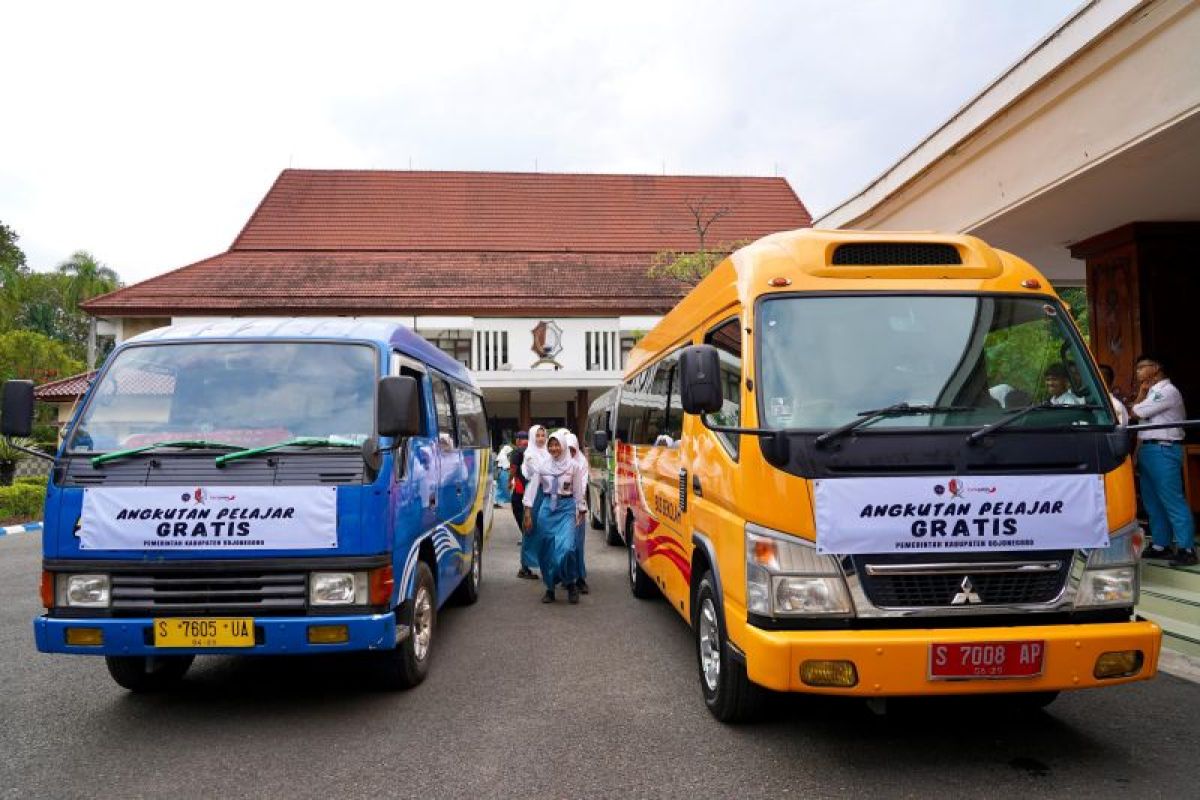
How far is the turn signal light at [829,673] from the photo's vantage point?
10.8 feet

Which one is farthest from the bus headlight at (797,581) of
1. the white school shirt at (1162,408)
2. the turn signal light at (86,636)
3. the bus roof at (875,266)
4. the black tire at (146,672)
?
the white school shirt at (1162,408)

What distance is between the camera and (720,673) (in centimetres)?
418

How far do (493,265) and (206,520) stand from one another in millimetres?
24032

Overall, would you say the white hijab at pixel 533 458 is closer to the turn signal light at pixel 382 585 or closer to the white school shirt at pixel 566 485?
the white school shirt at pixel 566 485

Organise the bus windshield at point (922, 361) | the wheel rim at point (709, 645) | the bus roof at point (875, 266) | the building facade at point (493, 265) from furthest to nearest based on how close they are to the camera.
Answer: the building facade at point (493, 265) → the wheel rim at point (709, 645) → the bus roof at point (875, 266) → the bus windshield at point (922, 361)

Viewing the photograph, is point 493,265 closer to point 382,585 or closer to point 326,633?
point 382,585

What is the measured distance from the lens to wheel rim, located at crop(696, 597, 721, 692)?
4352 mm

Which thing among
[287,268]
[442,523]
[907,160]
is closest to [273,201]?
[287,268]

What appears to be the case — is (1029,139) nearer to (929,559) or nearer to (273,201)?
(929,559)

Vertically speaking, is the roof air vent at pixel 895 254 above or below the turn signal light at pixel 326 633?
above

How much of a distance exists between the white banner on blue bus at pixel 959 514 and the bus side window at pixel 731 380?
0.65 meters

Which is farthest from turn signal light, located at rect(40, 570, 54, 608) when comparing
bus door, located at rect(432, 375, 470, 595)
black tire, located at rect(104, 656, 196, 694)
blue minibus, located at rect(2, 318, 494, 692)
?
bus door, located at rect(432, 375, 470, 595)

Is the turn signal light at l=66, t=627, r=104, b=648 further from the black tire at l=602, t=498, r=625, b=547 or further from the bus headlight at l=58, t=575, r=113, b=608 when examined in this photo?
the black tire at l=602, t=498, r=625, b=547

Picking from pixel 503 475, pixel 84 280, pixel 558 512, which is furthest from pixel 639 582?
pixel 84 280
